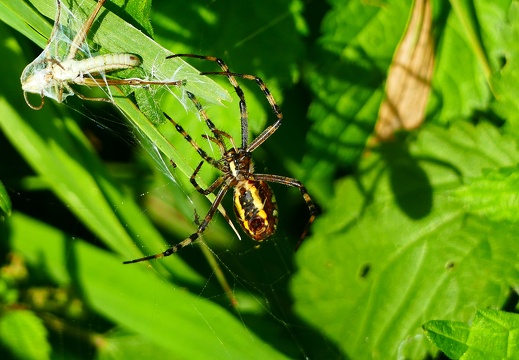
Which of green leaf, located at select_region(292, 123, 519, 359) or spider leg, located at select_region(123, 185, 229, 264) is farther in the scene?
green leaf, located at select_region(292, 123, 519, 359)

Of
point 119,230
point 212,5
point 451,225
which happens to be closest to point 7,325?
point 119,230

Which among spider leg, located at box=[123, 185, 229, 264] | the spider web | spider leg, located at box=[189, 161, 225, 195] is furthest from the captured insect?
spider leg, located at box=[123, 185, 229, 264]

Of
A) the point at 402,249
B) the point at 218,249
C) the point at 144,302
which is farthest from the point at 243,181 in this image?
the point at 402,249

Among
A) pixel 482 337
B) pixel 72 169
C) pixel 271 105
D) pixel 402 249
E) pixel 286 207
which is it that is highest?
pixel 72 169

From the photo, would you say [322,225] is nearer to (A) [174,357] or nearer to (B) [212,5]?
(A) [174,357]

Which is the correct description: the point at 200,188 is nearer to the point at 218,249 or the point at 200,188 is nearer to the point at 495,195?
the point at 218,249

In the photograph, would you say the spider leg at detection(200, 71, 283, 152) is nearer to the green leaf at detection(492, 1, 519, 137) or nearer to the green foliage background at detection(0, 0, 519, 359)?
the green foliage background at detection(0, 0, 519, 359)
